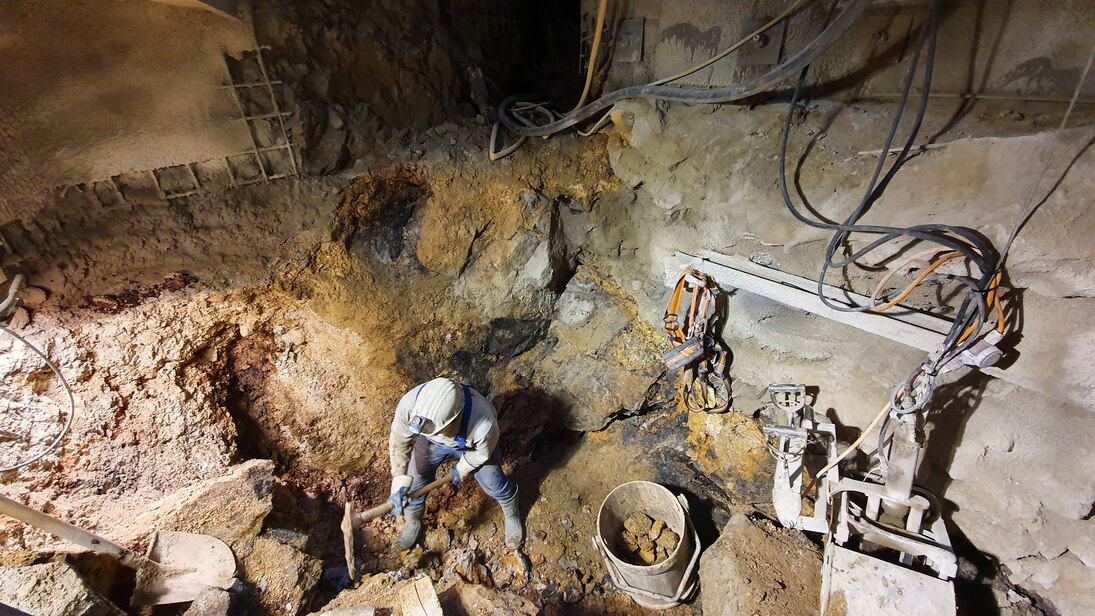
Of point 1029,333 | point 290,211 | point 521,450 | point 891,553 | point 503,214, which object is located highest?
point 290,211

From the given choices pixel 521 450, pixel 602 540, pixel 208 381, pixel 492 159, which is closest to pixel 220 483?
pixel 208 381

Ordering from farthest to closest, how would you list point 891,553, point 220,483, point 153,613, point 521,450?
1. point 521,450
2. point 220,483
3. point 891,553
4. point 153,613

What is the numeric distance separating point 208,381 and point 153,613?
127 centimetres

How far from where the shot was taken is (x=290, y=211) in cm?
308

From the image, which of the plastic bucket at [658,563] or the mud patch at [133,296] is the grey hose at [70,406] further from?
the plastic bucket at [658,563]

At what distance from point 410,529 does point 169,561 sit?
1405 mm

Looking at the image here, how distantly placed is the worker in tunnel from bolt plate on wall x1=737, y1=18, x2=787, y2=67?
2602 millimetres

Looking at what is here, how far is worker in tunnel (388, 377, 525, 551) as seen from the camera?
2730 mm

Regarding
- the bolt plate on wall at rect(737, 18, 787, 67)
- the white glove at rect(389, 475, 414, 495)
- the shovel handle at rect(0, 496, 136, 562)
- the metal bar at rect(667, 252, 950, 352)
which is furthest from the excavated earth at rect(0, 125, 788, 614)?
the bolt plate on wall at rect(737, 18, 787, 67)

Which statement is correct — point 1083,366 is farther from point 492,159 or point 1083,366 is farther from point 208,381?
point 208,381

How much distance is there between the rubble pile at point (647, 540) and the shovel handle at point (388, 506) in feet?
4.45

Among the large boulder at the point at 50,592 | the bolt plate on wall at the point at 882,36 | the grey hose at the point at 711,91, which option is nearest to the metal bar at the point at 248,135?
the grey hose at the point at 711,91

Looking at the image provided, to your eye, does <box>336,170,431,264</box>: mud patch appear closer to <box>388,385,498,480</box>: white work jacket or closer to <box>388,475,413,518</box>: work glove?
<box>388,385,498,480</box>: white work jacket

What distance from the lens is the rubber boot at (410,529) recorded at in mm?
3417
